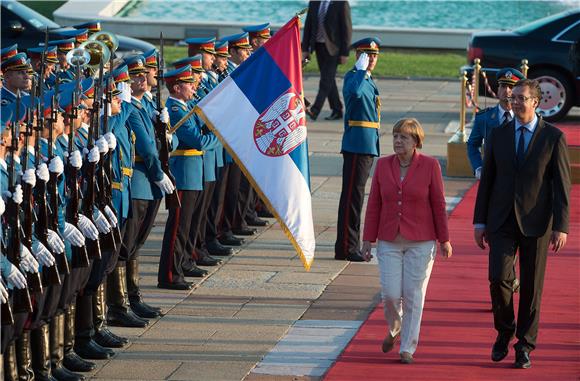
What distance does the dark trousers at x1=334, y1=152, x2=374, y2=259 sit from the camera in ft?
43.4

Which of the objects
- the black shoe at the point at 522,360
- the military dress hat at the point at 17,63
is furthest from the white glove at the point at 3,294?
the military dress hat at the point at 17,63

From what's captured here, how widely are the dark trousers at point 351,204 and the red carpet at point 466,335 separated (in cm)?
79

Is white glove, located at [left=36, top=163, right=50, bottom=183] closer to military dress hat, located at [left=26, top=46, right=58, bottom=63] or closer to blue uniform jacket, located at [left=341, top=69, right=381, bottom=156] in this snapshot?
military dress hat, located at [left=26, top=46, right=58, bottom=63]

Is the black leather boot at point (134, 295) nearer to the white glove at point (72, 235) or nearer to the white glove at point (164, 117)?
the white glove at point (164, 117)

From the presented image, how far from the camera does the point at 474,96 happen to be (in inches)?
749

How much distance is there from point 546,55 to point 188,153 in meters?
10.7

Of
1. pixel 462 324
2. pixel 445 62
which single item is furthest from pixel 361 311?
pixel 445 62

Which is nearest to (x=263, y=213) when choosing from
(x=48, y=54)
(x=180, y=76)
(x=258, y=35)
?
(x=258, y=35)

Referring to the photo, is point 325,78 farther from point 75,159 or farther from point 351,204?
point 75,159

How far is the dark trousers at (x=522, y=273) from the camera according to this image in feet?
31.8

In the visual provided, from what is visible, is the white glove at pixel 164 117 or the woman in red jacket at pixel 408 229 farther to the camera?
the white glove at pixel 164 117

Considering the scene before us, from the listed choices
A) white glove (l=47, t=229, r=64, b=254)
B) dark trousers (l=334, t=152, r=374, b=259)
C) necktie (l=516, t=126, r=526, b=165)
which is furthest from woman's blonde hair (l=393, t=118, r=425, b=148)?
dark trousers (l=334, t=152, r=374, b=259)

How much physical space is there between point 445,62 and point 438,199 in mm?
20398

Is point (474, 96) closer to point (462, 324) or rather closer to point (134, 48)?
point (134, 48)
